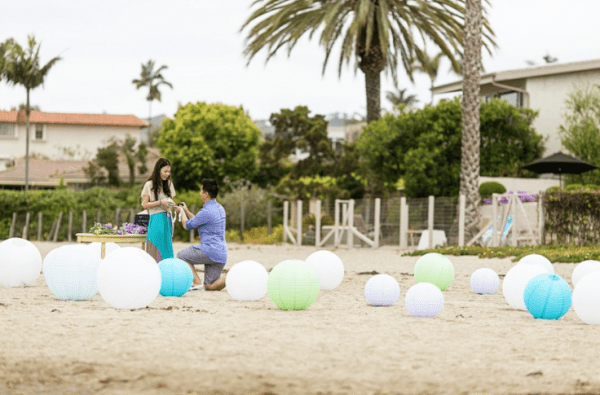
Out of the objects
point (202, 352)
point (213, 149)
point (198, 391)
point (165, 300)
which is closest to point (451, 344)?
point (202, 352)

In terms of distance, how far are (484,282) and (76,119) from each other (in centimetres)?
5291

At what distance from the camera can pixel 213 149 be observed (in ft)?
127

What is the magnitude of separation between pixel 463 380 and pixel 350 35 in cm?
1991

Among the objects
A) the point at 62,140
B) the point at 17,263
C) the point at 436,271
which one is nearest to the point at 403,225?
the point at 436,271

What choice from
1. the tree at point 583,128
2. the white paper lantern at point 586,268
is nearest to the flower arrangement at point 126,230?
the white paper lantern at point 586,268

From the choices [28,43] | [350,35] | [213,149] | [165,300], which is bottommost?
[165,300]

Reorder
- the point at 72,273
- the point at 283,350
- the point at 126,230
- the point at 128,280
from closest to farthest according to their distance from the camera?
the point at 283,350 < the point at 128,280 < the point at 72,273 < the point at 126,230

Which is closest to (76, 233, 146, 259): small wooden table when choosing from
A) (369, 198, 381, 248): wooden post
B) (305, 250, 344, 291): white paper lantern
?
(305, 250, 344, 291): white paper lantern

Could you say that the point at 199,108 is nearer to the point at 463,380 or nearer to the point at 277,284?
the point at 277,284

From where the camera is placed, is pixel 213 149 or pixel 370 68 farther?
pixel 213 149

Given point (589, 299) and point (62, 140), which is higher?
point (62, 140)

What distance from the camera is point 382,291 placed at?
8391 mm

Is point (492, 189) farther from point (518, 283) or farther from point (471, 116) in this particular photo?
point (518, 283)

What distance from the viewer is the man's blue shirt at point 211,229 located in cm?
929
